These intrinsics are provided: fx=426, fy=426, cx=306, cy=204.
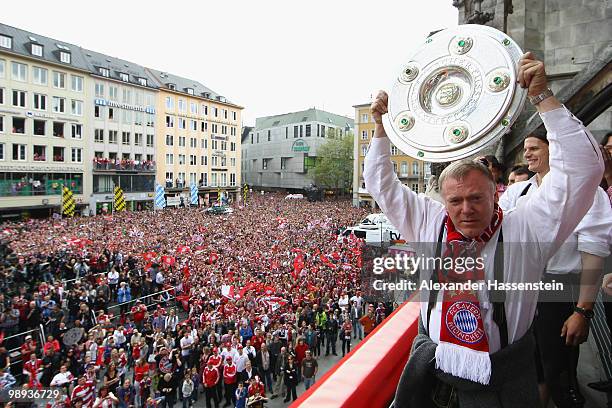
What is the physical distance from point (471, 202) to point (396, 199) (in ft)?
1.27

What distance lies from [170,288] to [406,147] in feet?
49.3

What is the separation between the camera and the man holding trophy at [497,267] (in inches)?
68.9

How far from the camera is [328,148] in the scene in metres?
64.8

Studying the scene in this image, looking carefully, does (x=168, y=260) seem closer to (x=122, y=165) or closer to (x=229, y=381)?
(x=229, y=381)

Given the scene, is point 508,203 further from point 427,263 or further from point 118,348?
point 118,348

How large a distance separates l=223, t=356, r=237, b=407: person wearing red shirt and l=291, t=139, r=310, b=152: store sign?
63.4m

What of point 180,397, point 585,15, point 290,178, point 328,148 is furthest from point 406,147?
point 290,178

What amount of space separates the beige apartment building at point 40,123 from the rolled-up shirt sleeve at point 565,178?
42.8 meters

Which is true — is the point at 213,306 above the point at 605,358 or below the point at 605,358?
below

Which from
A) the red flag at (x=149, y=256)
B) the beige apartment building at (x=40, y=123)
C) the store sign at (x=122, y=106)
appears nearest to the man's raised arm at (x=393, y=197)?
the red flag at (x=149, y=256)

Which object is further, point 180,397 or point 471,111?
point 180,397

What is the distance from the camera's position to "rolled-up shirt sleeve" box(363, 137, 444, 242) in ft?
6.95

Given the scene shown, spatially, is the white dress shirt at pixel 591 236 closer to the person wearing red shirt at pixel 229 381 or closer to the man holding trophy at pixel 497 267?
the man holding trophy at pixel 497 267

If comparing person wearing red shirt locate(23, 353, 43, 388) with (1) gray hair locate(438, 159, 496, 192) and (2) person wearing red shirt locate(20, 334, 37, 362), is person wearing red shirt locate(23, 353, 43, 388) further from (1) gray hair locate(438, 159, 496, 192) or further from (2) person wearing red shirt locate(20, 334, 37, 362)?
(1) gray hair locate(438, 159, 496, 192)
